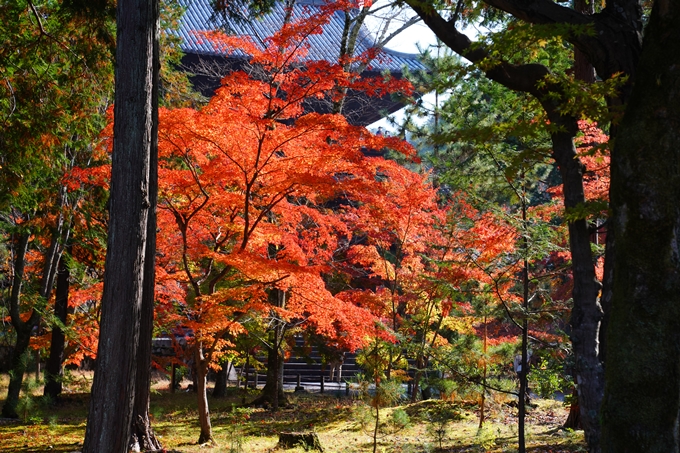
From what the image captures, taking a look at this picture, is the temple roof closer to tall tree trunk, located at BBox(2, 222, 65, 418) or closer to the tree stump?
tall tree trunk, located at BBox(2, 222, 65, 418)

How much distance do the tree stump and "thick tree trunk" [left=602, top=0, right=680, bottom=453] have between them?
4787 mm

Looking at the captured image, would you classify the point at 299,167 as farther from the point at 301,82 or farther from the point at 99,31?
the point at 99,31

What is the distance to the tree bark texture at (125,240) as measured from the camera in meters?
4.81

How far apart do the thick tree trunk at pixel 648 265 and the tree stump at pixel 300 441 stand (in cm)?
479

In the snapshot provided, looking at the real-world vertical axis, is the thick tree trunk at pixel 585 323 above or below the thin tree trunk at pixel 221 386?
above

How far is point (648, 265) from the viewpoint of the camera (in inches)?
134

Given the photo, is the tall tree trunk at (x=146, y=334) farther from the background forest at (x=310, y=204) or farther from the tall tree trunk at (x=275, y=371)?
the tall tree trunk at (x=275, y=371)

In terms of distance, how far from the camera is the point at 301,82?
24.6 feet

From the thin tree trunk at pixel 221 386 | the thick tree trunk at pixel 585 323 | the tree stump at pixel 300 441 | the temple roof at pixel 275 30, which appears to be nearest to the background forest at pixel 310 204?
the thick tree trunk at pixel 585 323

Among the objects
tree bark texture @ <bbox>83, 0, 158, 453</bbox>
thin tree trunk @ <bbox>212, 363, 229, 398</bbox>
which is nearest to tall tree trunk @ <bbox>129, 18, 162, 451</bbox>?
tree bark texture @ <bbox>83, 0, 158, 453</bbox>

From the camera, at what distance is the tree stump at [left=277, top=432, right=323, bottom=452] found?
24.9 feet

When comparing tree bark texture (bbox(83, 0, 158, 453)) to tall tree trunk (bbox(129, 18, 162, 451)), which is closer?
tree bark texture (bbox(83, 0, 158, 453))

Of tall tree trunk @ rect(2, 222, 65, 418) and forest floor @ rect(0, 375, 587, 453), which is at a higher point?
tall tree trunk @ rect(2, 222, 65, 418)

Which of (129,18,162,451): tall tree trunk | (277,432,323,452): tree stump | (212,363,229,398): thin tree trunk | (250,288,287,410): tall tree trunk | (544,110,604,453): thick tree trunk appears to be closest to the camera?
(544,110,604,453): thick tree trunk
